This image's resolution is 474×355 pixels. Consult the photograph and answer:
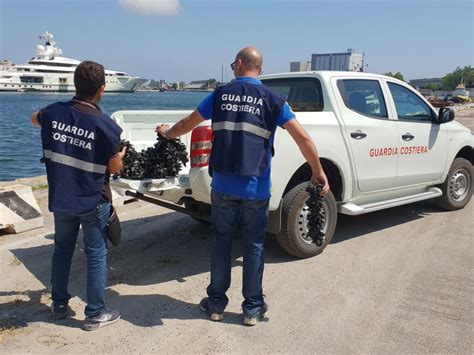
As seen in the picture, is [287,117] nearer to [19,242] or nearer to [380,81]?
[380,81]

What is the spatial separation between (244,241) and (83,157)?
1.30m

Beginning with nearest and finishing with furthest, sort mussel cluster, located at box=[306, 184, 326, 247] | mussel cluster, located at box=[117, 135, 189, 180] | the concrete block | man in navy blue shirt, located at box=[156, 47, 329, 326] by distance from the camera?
man in navy blue shirt, located at box=[156, 47, 329, 326]
mussel cluster, located at box=[306, 184, 326, 247]
mussel cluster, located at box=[117, 135, 189, 180]
the concrete block

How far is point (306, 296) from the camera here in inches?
155

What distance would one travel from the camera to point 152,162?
4.12m

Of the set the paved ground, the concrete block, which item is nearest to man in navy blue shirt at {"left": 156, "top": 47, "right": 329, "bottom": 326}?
the paved ground

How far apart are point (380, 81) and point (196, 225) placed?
292 cm

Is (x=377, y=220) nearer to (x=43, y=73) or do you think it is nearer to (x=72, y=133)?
(x=72, y=133)

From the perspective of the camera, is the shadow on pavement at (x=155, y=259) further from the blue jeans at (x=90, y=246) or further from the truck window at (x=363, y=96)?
the truck window at (x=363, y=96)

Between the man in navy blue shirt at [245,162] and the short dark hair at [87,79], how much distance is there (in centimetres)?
73

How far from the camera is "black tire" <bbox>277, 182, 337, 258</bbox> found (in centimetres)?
449

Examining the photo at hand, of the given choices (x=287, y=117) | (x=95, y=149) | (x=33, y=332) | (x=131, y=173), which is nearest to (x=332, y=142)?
(x=287, y=117)

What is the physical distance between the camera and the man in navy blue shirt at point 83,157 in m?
3.04

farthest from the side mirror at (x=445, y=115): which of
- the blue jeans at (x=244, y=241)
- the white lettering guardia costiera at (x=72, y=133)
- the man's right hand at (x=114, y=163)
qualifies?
the white lettering guardia costiera at (x=72, y=133)

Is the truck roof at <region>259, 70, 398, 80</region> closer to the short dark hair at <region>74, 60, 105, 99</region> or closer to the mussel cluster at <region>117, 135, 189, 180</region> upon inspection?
the mussel cluster at <region>117, 135, 189, 180</region>
